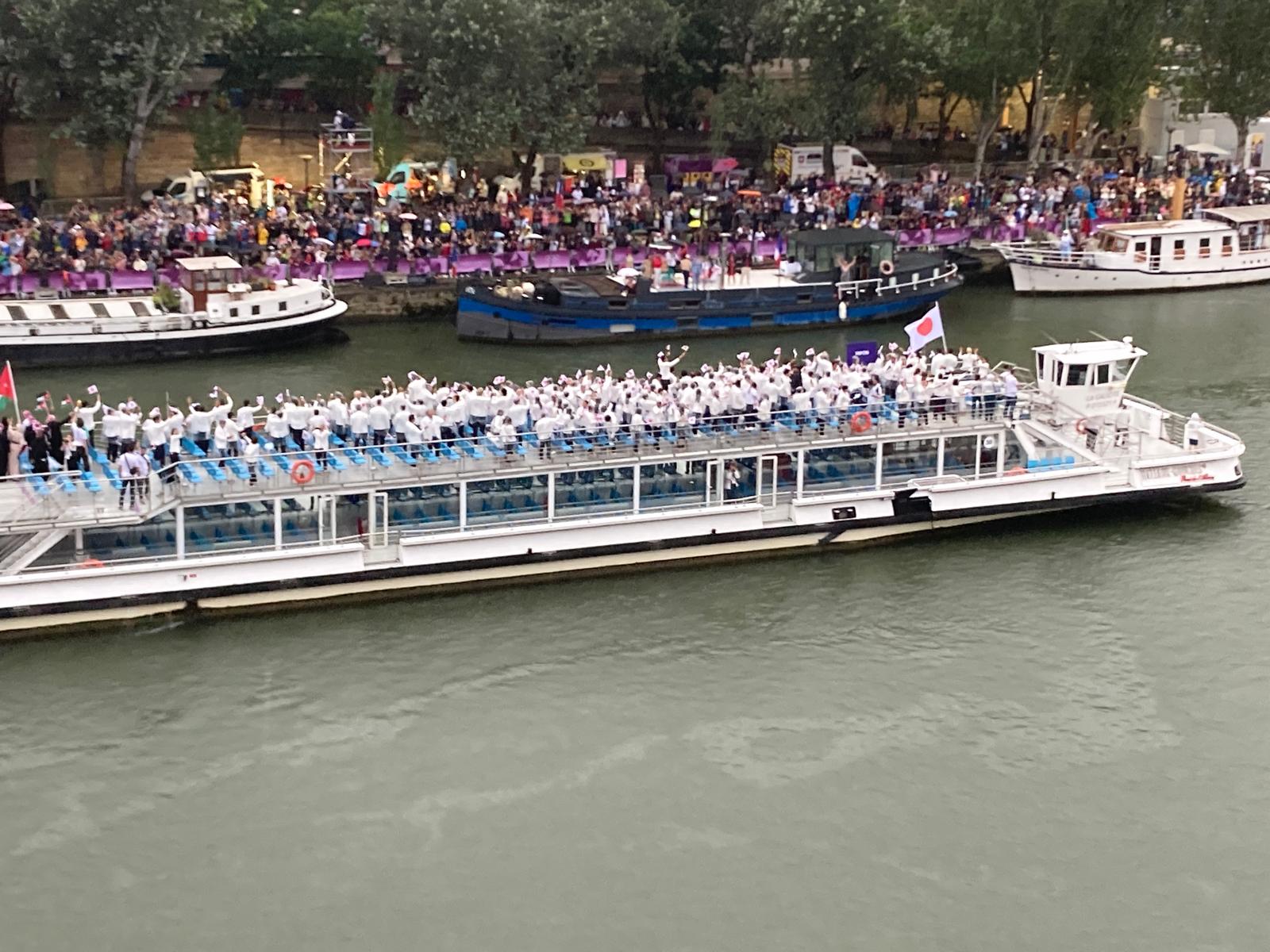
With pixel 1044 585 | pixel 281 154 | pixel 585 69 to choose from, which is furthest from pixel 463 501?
pixel 281 154

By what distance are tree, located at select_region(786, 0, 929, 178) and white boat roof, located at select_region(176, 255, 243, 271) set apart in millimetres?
21236

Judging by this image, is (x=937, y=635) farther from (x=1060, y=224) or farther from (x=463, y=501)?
(x=1060, y=224)

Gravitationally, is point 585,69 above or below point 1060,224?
above

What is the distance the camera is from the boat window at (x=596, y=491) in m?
30.6

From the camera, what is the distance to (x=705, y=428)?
103ft

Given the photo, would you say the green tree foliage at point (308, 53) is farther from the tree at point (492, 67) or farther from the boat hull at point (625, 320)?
the boat hull at point (625, 320)

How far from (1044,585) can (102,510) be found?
49.2ft

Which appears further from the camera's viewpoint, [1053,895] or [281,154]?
[281,154]

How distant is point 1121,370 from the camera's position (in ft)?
111

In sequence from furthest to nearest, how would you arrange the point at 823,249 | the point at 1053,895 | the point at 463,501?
the point at 823,249, the point at 463,501, the point at 1053,895

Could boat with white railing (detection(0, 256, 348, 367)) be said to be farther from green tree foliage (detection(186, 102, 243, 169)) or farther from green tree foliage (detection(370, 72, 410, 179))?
green tree foliage (detection(186, 102, 243, 169))

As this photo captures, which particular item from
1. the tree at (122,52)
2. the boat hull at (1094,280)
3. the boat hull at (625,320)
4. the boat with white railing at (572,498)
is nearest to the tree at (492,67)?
the tree at (122,52)

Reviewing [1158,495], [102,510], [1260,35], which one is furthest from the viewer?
[1260,35]

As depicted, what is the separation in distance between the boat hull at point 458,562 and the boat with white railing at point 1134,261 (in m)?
23.9
